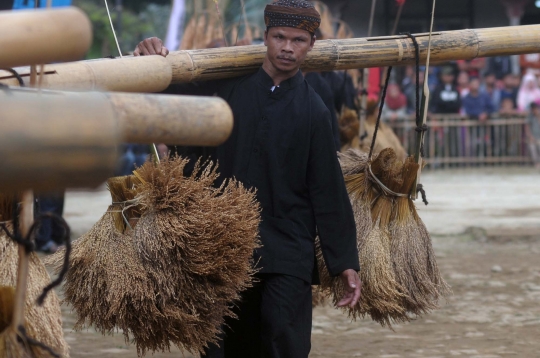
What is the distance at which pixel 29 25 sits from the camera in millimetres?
1395

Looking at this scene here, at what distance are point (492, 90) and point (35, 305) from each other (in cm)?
1496

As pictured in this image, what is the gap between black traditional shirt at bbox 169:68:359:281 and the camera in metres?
3.47

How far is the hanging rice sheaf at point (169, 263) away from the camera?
2.95m

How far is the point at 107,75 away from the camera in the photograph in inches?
104

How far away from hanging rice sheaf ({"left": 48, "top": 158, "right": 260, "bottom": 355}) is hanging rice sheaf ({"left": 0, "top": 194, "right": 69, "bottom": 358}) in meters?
0.14

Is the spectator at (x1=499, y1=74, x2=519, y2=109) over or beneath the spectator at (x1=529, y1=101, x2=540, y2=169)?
over

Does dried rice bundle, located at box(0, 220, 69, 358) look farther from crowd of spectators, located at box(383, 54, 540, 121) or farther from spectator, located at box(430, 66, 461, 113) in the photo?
spectator, located at box(430, 66, 461, 113)

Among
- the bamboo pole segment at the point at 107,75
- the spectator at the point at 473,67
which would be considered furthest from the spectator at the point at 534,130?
the bamboo pole segment at the point at 107,75

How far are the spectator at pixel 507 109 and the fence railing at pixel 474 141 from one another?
3.1 inches

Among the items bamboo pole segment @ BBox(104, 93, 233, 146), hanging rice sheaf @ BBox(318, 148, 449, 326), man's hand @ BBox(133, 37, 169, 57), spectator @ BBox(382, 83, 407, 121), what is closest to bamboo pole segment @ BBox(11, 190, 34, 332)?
bamboo pole segment @ BBox(104, 93, 233, 146)

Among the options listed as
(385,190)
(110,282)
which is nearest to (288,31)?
(385,190)

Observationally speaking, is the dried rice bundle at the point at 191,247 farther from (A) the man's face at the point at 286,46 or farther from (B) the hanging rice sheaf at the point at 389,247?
(B) the hanging rice sheaf at the point at 389,247

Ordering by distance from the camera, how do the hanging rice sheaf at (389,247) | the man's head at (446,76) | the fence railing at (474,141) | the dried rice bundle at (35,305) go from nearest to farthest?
the dried rice bundle at (35,305), the hanging rice sheaf at (389,247), the man's head at (446,76), the fence railing at (474,141)

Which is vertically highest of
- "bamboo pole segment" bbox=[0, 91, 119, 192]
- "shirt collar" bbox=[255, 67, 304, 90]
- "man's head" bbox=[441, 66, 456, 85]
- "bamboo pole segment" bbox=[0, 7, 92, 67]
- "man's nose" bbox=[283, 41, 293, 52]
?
"man's head" bbox=[441, 66, 456, 85]
